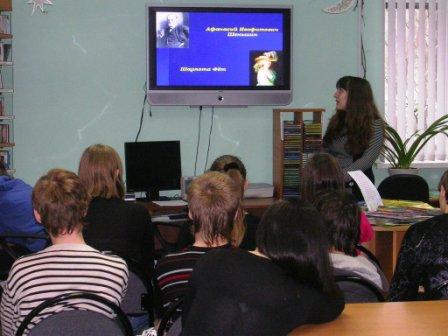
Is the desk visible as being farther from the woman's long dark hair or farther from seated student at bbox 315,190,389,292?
seated student at bbox 315,190,389,292

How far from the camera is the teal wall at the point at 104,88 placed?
18.1 ft

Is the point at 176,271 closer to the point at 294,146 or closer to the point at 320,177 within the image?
the point at 320,177

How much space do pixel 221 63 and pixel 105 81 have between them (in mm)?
920

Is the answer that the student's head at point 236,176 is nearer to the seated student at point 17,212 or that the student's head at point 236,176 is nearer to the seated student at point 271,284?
the seated student at point 271,284

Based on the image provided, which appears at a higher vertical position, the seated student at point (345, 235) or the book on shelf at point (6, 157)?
the book on shelf at point (6, 157)

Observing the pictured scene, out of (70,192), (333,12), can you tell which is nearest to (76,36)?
(333,12)

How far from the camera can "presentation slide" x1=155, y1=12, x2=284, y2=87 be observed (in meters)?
5.53

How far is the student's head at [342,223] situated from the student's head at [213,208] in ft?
1.18

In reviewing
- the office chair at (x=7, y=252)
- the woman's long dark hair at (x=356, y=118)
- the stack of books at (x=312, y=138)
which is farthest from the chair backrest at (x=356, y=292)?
the stack of books at (x=312, y=138)

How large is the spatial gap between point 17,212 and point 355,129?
2333 mm

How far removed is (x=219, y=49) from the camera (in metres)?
5.62

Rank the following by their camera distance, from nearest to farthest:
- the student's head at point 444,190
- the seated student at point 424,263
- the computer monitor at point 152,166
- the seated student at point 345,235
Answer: the seated student at point 424,263 → the seated student at point 345,235 → the student's head at point 444,190 → the computer monitor at point 152,166

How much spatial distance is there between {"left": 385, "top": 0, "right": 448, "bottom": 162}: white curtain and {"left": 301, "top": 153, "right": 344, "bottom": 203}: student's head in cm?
264

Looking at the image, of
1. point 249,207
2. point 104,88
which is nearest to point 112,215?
point 249,207
